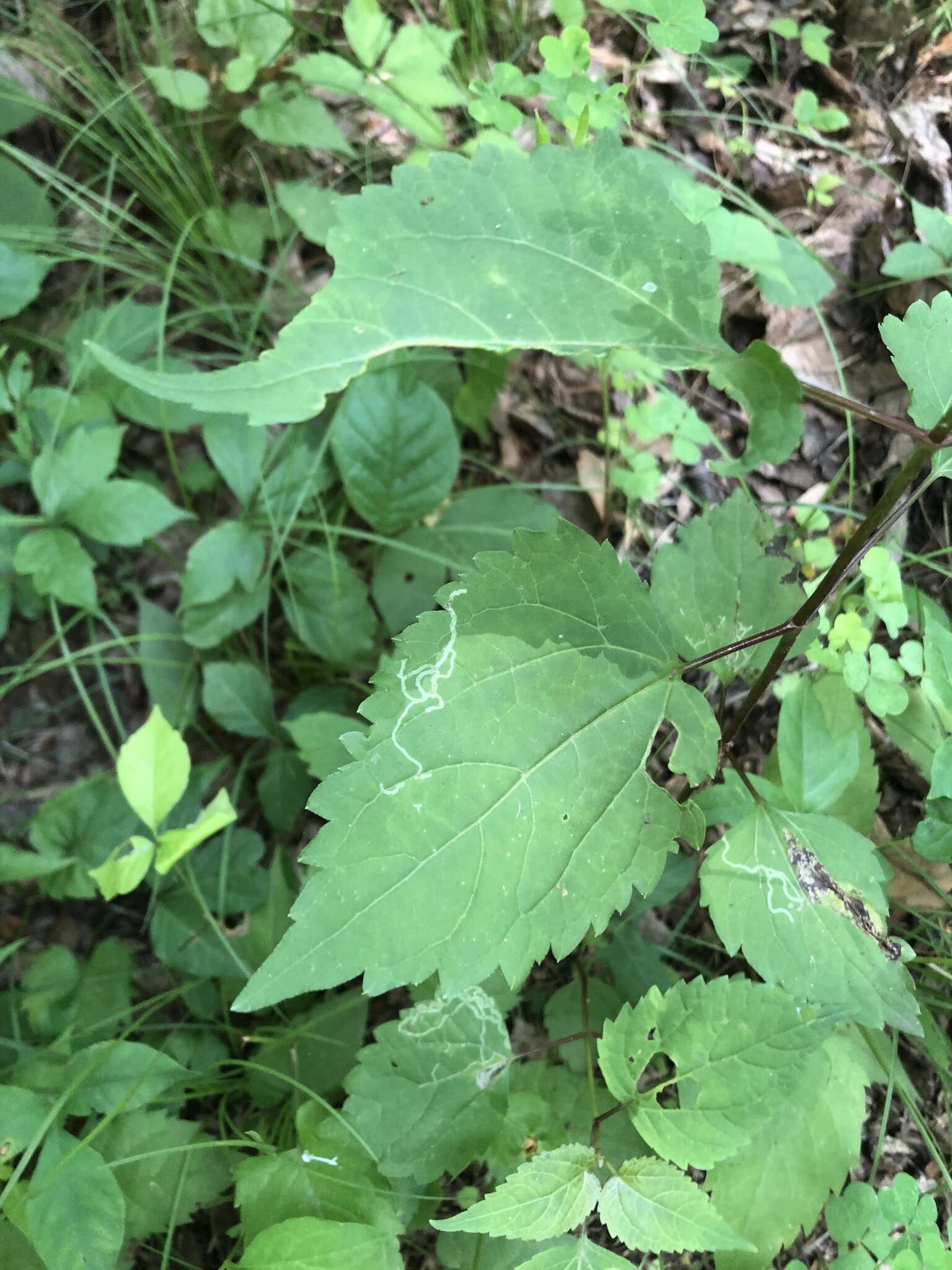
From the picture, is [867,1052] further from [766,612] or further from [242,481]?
[242,481]

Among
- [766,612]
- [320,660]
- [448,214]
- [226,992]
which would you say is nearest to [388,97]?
[448,214]

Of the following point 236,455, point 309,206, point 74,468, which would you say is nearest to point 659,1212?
point 236,455

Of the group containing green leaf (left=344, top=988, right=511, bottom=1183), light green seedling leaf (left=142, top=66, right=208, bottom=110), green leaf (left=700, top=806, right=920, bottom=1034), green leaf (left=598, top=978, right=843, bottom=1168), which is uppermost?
light green seedling leaf (left=142, top=66, right=208, bottom=110)

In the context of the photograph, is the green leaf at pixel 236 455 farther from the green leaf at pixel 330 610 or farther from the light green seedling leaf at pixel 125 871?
the light green seedling leaf at pixel 125 871

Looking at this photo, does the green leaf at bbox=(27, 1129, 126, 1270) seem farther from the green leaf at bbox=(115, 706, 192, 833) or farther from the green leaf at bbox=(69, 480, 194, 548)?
the green leaf at bbox=(69, 480, 194, 548)

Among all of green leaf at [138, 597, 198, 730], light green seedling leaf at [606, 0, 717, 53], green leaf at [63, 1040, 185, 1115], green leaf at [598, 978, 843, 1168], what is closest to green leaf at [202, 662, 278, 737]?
green leaf at [138, 597, 198, 730]
